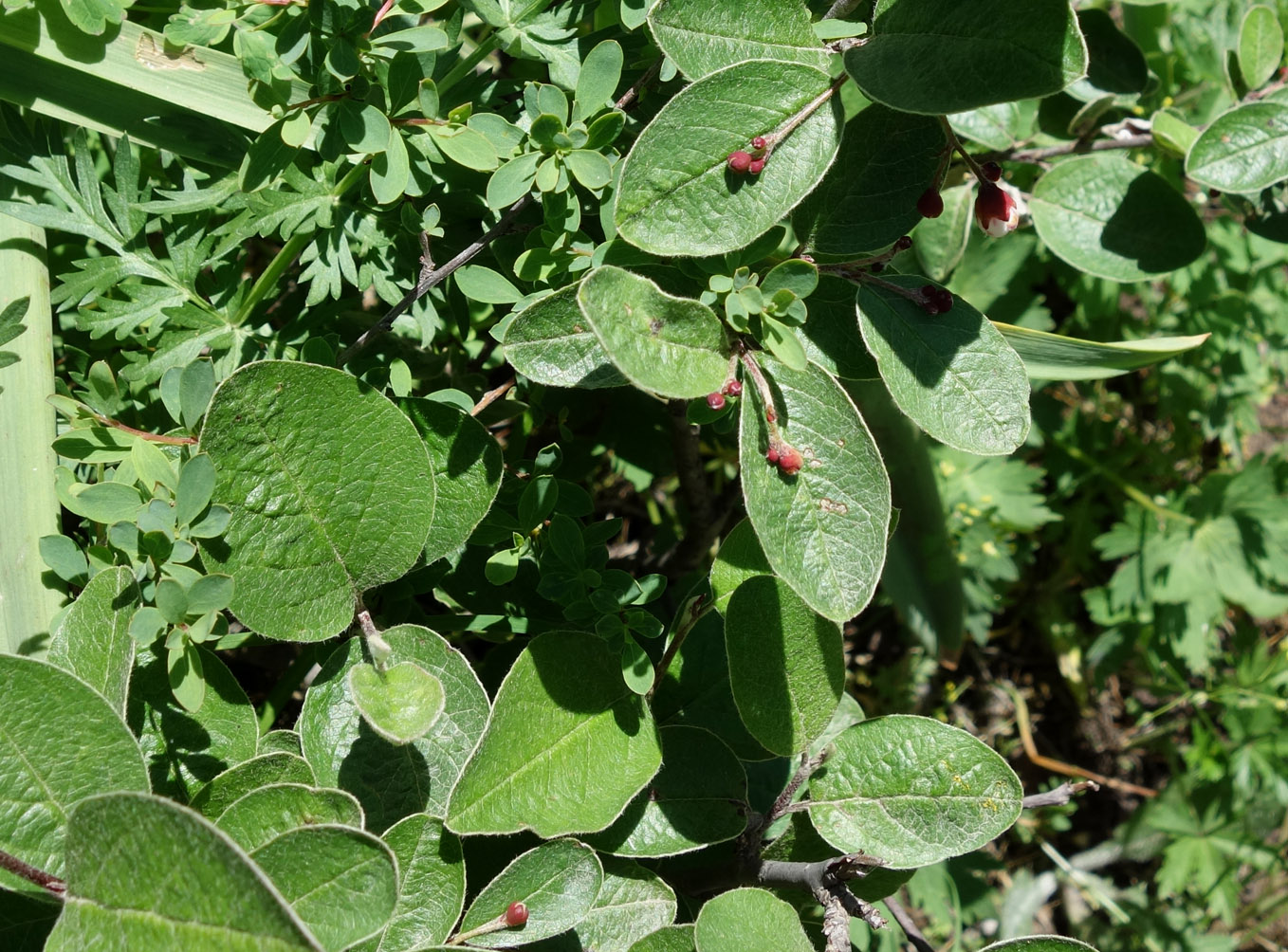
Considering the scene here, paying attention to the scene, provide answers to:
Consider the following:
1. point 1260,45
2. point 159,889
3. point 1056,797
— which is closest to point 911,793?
point 1056,797

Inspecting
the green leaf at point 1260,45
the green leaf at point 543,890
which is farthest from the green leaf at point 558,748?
the green leaf at point 1260,45

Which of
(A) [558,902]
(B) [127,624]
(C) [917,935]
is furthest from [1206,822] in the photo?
(B) [127,624]

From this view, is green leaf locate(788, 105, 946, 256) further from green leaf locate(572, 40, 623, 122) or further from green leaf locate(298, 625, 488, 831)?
green leaf locate(298, 625, 488, 831)

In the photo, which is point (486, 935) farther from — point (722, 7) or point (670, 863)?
point (722, 7)

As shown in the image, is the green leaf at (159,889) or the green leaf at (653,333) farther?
the green leaf at (653,333)

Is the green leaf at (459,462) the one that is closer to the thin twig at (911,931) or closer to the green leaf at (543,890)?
the green leaf at (543,890)

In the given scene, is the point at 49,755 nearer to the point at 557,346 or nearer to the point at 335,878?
the point at 335,878
